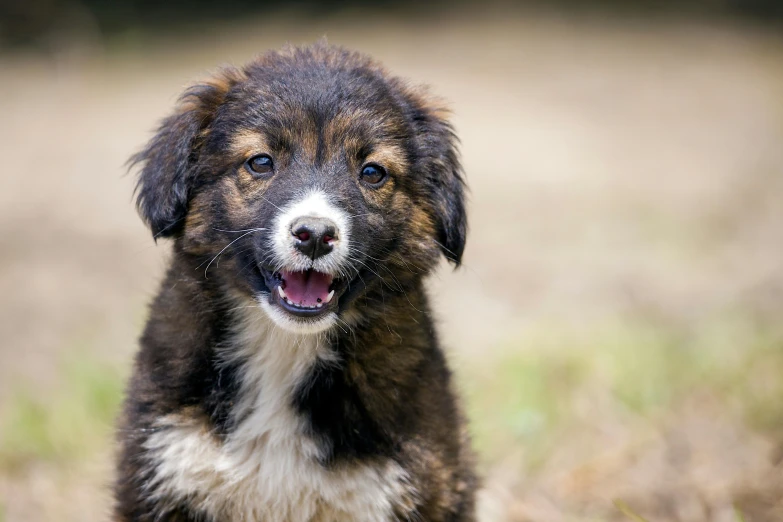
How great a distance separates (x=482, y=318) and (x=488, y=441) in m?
2.18

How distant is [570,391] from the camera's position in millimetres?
6273

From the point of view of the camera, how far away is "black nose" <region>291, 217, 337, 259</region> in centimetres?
345

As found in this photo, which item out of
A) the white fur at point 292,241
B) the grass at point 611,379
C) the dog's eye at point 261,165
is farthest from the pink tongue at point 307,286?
the grass at point 611,379

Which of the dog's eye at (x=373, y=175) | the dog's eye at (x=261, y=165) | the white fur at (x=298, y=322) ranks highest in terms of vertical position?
the dog's eye at (x=373, y=175)

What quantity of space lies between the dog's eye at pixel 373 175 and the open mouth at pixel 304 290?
1.39 ft

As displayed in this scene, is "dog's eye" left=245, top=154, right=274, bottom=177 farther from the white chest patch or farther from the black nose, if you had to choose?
the white chest patch

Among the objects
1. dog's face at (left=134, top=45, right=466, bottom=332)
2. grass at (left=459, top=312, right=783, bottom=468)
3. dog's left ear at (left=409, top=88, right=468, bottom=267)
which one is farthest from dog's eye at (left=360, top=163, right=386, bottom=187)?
grass at (left=459, top=312, right=783, bottom=468)

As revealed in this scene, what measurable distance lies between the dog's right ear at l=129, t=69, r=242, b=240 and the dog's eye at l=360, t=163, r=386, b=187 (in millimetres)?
630

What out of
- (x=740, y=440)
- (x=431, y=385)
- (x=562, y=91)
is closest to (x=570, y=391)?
(x=740, y=440)

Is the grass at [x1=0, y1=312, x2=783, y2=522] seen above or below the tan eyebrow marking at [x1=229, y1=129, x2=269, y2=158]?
below

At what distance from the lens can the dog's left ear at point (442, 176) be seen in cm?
401

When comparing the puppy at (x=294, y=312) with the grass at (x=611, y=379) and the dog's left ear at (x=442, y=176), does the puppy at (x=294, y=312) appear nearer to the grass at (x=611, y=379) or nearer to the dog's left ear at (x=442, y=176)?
the dog's left ear at (x=442, y=176)

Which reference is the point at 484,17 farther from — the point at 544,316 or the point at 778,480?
the point at 778,480

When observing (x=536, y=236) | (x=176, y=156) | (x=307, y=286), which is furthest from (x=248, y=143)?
(x=536, y=236)
